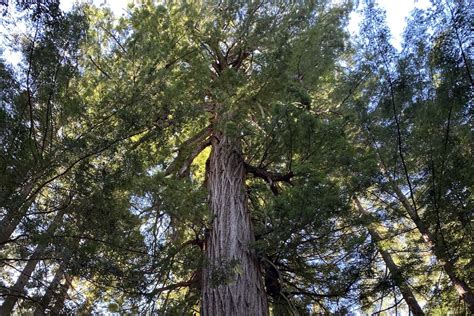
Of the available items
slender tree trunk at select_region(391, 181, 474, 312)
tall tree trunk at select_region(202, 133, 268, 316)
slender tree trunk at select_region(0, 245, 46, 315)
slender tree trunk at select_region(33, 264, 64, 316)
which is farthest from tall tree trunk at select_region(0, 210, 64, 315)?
slender tree trunk at select_region(391, 181, 474, 312)

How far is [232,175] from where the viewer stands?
4941 millimetres

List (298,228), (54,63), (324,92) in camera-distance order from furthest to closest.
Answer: (324,92)
(298,228)
(54,63)

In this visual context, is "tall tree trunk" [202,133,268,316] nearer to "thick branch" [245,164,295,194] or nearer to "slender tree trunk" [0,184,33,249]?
"thick branch" [245,164,295,194]

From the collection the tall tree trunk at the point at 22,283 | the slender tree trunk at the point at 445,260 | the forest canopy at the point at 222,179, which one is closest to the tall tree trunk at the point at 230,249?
the forest canopy at the point at 222,179

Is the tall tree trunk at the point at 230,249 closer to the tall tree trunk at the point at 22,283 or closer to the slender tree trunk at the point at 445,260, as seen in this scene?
the tall tree trunk at the point at 22,283

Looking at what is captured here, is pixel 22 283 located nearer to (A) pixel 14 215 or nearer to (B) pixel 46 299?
(B) pixel 46 299

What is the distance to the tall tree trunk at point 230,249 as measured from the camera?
3.49 m

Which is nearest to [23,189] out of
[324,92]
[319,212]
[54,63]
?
[54,63]

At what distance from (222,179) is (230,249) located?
1148 mm

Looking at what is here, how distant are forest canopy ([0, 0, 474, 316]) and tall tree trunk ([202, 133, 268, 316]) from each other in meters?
0.02

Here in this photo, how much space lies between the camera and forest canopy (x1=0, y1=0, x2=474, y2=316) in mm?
3064

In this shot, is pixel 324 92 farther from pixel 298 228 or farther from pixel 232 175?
pixel 298 228

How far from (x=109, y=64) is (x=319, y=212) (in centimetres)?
309

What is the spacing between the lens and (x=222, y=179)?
489cm
